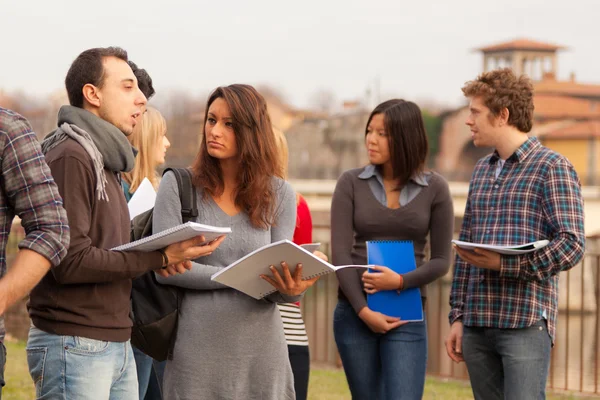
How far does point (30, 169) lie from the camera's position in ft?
6.61

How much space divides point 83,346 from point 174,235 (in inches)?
15.8

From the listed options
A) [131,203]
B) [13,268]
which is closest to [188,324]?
[131,203]

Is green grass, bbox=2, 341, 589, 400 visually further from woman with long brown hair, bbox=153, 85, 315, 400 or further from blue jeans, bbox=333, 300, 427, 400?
woman with long brown hair, bbox=153, 85, 315, 400

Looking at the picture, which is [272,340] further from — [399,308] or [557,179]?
[557,179]

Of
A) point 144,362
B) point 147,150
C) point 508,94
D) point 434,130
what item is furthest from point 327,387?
point 434,130

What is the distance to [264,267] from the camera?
279cm

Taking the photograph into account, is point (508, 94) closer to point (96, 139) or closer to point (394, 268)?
point (394, 268)

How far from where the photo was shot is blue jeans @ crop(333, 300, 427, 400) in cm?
370

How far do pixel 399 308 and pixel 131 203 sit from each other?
1198 mm

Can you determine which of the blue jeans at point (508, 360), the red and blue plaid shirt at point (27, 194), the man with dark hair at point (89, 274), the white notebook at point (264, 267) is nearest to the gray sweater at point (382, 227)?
the blue jeans at point (508, 360)

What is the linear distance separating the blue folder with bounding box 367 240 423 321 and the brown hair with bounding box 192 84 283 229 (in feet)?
2.86

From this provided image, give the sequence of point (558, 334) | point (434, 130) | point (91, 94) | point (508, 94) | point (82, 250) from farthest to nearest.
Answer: point (434, 130)
point (558, 334)
point (508, 94)
point (91, 94)
point (82, 250)

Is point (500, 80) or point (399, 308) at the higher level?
point (500, 80)

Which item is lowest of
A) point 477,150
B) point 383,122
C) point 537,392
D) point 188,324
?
point 477,150
